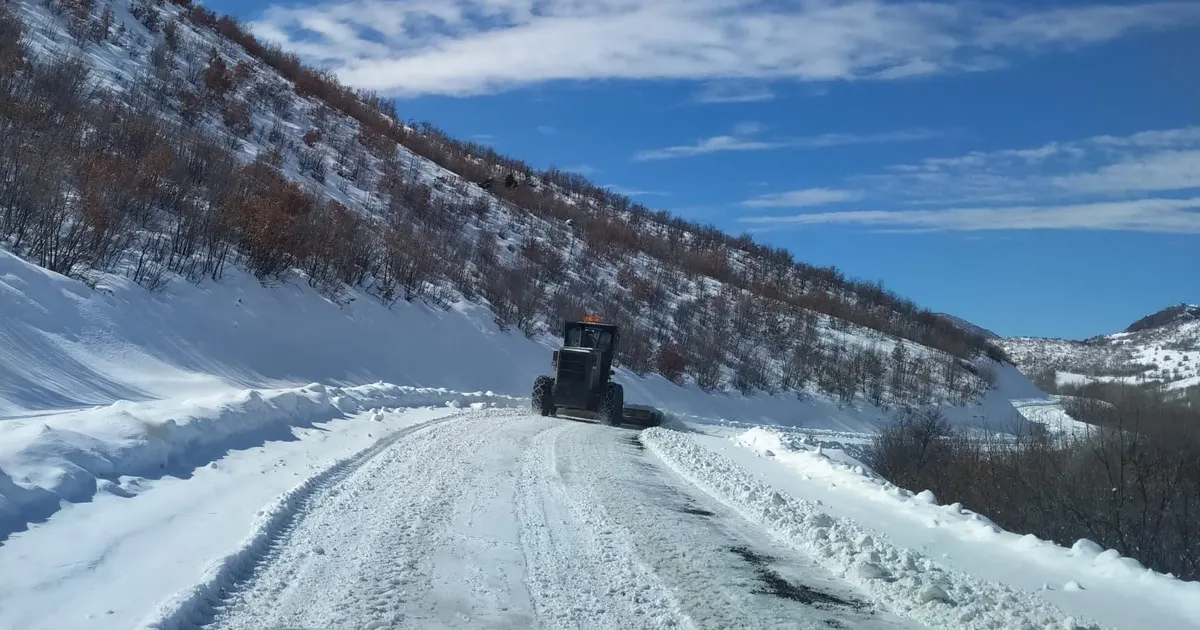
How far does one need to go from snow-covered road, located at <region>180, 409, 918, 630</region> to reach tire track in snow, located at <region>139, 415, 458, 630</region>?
0.03 m

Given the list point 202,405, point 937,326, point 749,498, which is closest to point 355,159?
point 202,405

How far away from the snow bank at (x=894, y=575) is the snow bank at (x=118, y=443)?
6487mm

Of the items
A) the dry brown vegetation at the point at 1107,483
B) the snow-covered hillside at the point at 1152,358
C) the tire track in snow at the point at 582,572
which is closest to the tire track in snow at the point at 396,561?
the tire track in snow at the point at 582,572

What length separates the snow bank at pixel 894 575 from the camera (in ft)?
22.0

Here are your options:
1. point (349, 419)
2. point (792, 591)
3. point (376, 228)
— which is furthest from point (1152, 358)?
point (792, 591)

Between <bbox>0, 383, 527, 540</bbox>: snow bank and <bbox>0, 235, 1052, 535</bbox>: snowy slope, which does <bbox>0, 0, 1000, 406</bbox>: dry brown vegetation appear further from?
<bbox>0, 383, 527, 540</bbox>: snow bank

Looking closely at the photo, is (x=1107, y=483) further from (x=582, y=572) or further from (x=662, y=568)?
(x=582, y=572)

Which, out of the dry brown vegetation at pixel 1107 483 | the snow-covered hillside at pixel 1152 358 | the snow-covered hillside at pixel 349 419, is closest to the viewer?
the snow-covered hillside at pixel 349 419

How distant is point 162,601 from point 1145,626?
7037 millimetres

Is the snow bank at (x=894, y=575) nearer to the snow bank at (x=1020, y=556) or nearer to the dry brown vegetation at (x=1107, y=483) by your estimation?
the snow bank at (x=1020, y=556)

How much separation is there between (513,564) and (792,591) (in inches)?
90.4

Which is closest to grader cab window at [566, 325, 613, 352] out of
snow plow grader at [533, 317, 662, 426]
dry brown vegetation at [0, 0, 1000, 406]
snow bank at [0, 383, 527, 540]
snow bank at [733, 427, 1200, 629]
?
snow plow grader at [533, 317, 662, 426]

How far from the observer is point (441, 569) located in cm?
701

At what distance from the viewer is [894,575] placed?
777 centimetres
